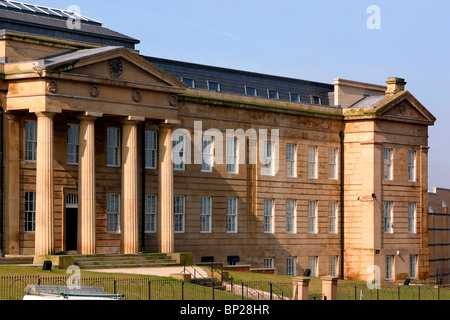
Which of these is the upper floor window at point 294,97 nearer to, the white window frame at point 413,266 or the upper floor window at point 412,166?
the upper floor window at point 412,166

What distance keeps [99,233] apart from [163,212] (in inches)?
148

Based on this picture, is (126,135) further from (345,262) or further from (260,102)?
(345,262)

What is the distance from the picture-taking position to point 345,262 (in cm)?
7788

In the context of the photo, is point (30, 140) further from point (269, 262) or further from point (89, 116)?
point (269, 262)

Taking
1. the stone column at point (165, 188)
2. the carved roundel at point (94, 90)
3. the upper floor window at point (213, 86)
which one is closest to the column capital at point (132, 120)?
the stone column at point (165, 188)

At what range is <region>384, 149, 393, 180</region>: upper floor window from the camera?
7819cm

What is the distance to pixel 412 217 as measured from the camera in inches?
3209

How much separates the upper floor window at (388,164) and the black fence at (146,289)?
23185mm

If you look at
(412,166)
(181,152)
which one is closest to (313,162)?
(412,166)

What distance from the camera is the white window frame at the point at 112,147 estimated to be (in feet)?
→ 209

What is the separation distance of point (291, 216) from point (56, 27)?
70.5ft

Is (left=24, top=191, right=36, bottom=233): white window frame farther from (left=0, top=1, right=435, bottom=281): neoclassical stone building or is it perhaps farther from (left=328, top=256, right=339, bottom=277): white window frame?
(left=328, top=256, right=339, bottom=277): white window frame

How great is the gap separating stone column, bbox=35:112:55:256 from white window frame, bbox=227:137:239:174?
1606cm
